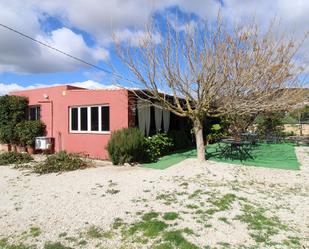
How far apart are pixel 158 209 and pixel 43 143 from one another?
1008 cm

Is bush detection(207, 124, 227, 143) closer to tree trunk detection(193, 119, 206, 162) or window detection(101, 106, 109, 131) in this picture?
tree trunk detection(193, 119, 206, 162)

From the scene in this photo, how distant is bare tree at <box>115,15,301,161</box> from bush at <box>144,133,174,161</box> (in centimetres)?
187

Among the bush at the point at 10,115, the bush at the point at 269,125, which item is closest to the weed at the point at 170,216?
the bush at the point at 10,115

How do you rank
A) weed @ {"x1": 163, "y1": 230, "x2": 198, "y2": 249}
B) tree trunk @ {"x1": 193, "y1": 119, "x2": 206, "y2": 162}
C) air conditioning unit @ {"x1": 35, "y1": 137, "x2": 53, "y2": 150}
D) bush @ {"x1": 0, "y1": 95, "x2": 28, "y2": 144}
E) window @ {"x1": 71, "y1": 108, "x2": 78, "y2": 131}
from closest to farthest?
weed @ {"x1": 163, "y1": 230, "x2": 198, "y2": 249} < tree trunk @ {"x1": 193, "y1": 119, "x2": 206, "y2": 162} < window @ {"x1": 71, "y1": 108, "x2": 78, "y2": 131} < air conditioning unit @ {"x1": 35, "y1": 137, "x2": 53, "y2": 150} < bush @ {"x1": 0, "y1": 95, "x2": 28, "y2": 144}

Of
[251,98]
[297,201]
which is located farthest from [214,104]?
[297,201]

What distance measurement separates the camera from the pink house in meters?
11.4

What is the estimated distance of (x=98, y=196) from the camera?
6.26 meters

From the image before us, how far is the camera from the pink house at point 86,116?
11422 millimetres

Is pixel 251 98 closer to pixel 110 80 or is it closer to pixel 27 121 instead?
pixel 110 80

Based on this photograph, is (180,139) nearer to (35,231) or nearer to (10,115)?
(10,115)

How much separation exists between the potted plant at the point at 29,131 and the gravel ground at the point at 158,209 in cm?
560

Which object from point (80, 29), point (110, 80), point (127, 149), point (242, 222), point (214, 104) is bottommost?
point (242, 222)

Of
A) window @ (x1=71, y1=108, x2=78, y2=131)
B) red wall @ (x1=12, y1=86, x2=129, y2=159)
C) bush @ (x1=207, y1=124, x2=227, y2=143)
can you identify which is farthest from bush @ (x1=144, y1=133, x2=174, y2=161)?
bush @ (x1=207, y1=124, x2=227, y2=143)

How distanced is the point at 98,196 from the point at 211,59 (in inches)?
231
